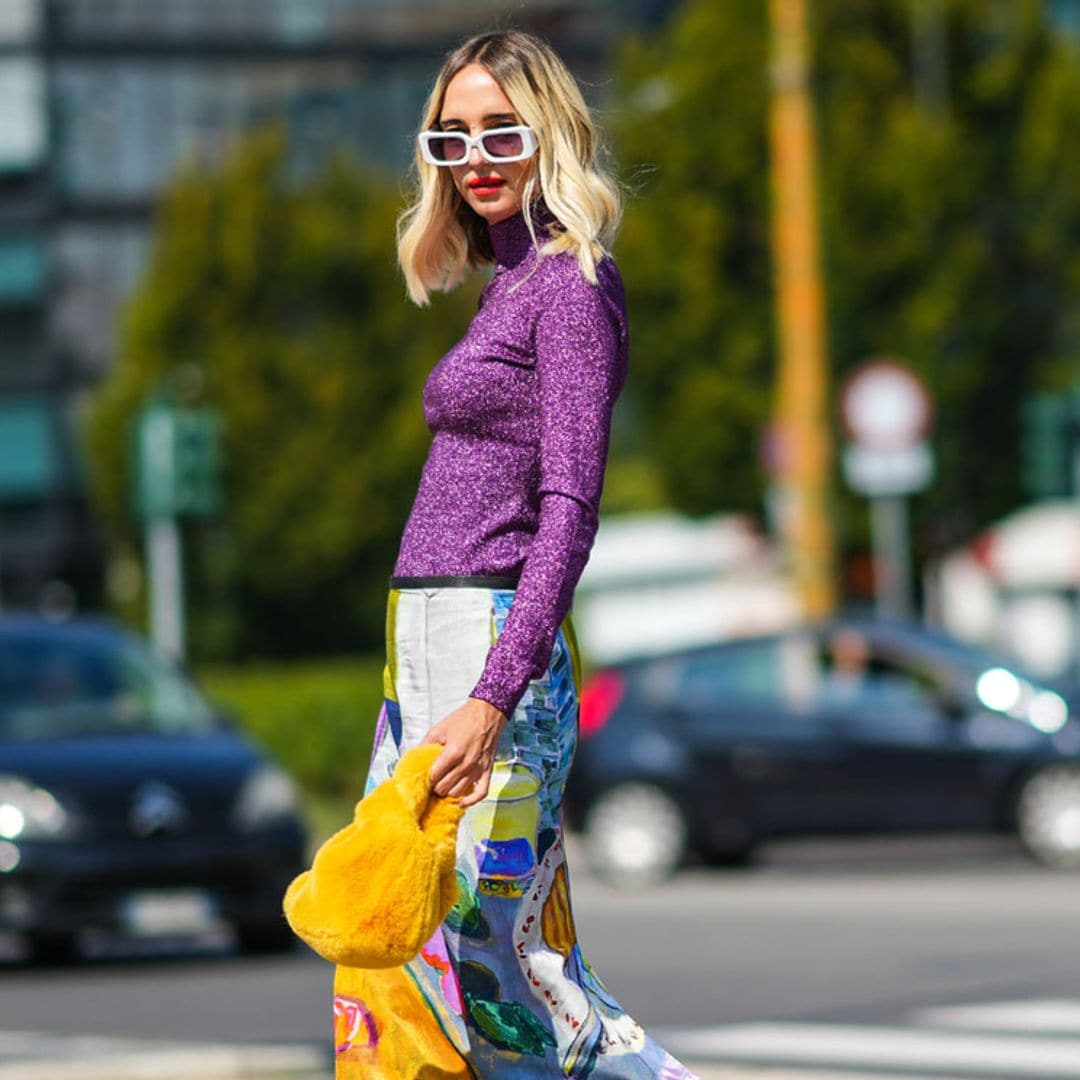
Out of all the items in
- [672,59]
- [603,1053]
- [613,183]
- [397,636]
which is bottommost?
[603,1053]

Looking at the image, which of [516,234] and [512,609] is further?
[516,234]

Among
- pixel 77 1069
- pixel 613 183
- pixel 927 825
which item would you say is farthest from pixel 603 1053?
pixel 927 825

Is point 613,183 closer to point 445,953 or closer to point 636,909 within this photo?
point 445,953

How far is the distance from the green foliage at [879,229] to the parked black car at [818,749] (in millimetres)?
10227

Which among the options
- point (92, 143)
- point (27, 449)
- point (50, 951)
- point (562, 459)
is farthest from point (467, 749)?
point (92, 143)

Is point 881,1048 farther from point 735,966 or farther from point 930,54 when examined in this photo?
point 930,54

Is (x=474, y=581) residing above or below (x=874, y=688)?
above

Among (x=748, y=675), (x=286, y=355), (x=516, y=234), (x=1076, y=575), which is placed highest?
(x=286, y=355)

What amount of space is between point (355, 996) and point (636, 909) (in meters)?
10.3

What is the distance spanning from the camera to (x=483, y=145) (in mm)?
4242

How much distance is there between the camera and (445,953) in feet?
13.6

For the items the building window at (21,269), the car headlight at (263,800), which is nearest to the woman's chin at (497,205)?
the car headlight at (263,800)

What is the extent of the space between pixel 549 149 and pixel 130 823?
765 centimetres

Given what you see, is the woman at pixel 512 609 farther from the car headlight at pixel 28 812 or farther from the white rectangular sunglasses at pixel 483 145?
the car headlight at pixel 28 812
